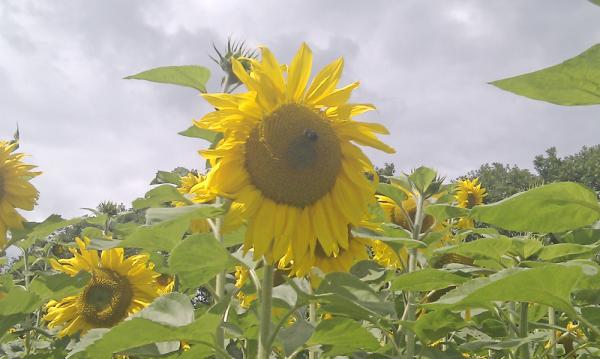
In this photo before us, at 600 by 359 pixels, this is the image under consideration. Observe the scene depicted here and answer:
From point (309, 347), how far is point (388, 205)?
297cm

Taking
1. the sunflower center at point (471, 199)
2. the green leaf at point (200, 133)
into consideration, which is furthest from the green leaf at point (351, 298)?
the sunflower center at point (471, 199)

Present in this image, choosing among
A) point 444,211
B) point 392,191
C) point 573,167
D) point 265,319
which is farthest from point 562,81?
point 573,167

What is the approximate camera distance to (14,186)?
344 cm

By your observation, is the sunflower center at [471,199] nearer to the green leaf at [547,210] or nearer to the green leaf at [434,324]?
the green leaf at [434,324]

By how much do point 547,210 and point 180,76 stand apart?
1279 mm

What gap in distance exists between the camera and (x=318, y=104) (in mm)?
2076

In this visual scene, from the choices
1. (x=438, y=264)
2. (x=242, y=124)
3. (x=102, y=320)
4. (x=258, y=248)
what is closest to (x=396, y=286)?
(x=258, y=248)

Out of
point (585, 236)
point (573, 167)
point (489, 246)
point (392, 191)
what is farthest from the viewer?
point (573, 167)

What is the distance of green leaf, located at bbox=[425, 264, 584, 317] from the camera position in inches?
46.8

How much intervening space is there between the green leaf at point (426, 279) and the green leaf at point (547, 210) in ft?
1.00

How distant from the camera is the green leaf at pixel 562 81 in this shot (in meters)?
1.11

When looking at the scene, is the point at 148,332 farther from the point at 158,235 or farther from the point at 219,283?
the point at 219,283

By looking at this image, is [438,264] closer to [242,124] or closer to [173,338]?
[242,124]

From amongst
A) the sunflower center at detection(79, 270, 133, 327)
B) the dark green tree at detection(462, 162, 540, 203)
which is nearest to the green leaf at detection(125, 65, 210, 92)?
the sunflower center at detection(79, 270, 133, 327)
